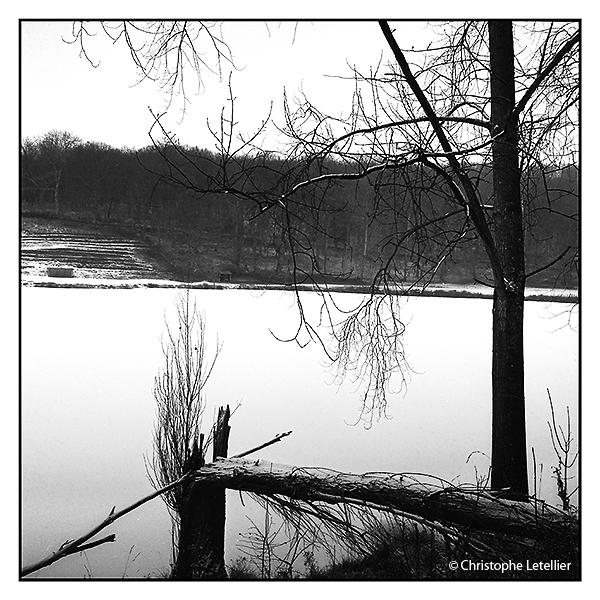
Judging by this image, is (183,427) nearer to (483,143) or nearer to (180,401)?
(180,401)

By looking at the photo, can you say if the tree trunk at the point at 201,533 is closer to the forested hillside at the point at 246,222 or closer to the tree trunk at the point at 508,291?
the forested hillside at the point at 246,222

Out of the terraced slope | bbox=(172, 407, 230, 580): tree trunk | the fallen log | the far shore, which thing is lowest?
bbox=(172, 407, 230, 580): tree trunk

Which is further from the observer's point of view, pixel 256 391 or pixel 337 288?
pixel 256 391

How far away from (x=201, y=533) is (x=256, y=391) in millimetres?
716

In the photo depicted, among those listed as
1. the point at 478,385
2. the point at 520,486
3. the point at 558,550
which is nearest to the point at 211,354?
the point at 478,385

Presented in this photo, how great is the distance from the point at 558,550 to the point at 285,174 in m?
1.49

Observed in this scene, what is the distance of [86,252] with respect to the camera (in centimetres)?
251

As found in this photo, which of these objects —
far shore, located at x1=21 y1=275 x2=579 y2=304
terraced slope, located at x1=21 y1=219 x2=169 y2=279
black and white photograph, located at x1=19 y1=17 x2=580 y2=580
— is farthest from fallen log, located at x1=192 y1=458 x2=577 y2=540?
terraced slope, located at x1=21 y1=219 x2=169 y2=279

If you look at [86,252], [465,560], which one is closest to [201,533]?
[465,560]

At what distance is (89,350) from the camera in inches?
108

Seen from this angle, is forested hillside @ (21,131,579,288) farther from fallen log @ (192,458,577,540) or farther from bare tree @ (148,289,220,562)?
fallen log @ (192,458,577,540)
